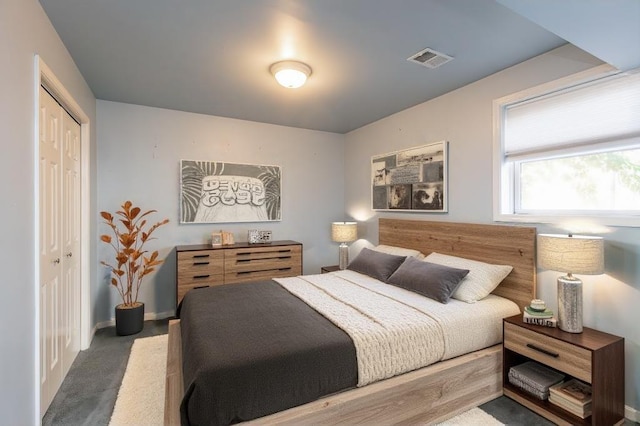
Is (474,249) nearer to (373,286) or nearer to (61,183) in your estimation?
(373,286)

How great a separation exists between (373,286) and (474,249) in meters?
1.00

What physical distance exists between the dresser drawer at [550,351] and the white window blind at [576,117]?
4.58ft

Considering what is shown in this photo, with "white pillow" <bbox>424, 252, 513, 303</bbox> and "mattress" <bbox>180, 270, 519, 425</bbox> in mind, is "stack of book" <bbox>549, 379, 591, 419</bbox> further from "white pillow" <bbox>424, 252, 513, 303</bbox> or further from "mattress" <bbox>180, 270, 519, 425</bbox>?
"white pillow" <bbox>424, 252, 513, 303</bbox>

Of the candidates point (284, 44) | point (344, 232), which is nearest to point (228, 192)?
point (344, 232)

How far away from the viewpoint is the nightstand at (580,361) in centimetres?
180

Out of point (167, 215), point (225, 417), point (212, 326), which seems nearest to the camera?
point (225, 417)

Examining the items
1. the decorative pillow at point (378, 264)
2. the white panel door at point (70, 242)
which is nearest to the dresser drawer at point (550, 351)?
the decorative pillow at point (378, 264)

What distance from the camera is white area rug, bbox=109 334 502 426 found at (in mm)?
1948

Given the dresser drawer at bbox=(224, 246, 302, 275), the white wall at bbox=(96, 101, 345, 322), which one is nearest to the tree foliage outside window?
the dresser drawer at bbox=(224, 246, 302, 275)

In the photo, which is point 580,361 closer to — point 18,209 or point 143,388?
point 143,388

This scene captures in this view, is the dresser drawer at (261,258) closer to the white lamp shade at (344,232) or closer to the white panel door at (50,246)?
the white lamp shade at (344,232)

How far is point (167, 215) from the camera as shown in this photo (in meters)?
3.79

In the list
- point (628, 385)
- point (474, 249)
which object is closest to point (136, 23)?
point (474, 249)

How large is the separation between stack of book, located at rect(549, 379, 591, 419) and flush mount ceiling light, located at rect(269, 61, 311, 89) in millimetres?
2909
